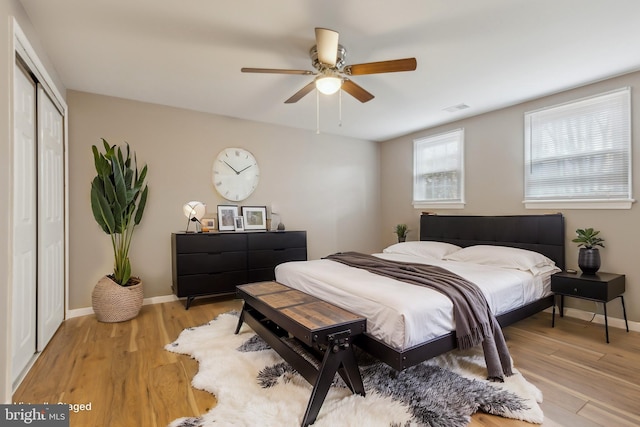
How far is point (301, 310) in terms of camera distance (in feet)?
7.06

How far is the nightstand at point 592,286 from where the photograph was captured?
276cm

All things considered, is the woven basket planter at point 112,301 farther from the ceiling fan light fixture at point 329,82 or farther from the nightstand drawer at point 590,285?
the nightstand drawer at point 590,285

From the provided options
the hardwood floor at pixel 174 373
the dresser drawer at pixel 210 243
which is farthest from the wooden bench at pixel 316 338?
the dresser drawer at pixel 210 243

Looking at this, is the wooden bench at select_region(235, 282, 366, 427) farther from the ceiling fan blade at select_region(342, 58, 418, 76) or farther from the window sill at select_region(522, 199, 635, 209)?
the window sill at select_region(522, 199, 635, 209)

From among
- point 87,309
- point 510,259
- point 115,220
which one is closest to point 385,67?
point 510,259

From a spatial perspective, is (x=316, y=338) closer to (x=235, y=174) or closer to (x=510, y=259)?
(x=510, y=259)

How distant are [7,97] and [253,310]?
221cm

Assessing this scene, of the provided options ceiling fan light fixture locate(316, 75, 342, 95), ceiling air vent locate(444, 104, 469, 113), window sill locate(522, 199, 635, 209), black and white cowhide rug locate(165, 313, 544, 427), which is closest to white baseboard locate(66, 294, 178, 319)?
black and white cowhide rug locate(165, 313, 544, 427)

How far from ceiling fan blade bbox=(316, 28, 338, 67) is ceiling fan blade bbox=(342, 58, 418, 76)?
0.55 feet

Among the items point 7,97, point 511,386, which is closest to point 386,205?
point 511,386

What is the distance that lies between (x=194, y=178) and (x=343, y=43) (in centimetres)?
266

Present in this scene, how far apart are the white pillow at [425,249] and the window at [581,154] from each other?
107 centimetres

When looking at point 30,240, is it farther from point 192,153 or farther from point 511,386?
point 511,386

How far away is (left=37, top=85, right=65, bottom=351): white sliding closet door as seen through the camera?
2549 mm
